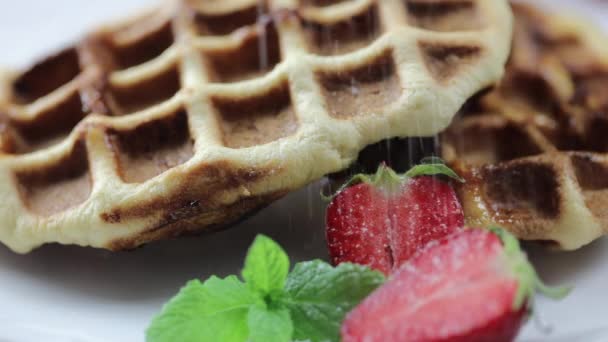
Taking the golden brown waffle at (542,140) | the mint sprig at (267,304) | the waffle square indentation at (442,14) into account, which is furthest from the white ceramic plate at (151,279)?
the waffle square indentation at (442,14)

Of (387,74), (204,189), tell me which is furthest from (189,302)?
(387,74)

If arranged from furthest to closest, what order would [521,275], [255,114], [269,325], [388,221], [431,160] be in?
[255,114]
[431,160]
[388,221]
[269,325]
[521,275]

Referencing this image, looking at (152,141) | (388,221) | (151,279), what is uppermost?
(152,141)

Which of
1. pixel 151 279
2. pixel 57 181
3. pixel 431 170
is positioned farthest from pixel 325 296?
pixel 57 181

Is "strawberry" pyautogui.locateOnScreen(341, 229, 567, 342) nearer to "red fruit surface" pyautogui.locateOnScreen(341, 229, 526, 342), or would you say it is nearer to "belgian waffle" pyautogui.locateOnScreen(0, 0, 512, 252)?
"red fruit surface" pyautogui.locateOnScreen(341, 229, 526, 342)

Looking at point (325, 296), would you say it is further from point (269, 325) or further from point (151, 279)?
point (151, 279)

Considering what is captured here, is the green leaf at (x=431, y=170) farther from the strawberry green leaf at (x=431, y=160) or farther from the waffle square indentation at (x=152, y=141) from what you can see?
the waffle square indentation at (x=152, y=141)
